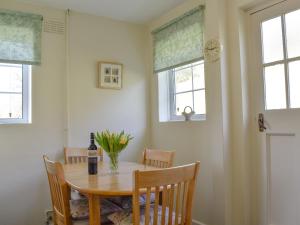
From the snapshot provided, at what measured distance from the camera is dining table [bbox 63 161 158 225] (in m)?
1.47

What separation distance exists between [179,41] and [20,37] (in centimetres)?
162

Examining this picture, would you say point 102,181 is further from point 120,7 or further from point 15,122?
point 120,7

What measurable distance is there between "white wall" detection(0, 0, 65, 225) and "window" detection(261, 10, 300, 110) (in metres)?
2.04

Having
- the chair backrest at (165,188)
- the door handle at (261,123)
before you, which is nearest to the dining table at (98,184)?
the chair backrest at (165,188)

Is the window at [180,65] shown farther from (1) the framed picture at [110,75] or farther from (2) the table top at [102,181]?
(2) the table top at [102,181]

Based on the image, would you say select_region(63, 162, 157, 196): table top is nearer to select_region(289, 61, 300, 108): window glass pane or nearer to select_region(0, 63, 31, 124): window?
select_region(0, 63, 31, 124): window

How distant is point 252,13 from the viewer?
2330 millimetres

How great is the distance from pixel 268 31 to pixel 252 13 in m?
0.24

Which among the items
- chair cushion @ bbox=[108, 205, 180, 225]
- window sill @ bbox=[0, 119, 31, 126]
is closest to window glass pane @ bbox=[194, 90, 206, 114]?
chair cushion @ bbox=[108, 205, 180, 225]

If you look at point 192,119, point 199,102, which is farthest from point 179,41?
point 192,119

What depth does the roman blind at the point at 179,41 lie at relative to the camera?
270 cm

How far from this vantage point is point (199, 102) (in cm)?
288

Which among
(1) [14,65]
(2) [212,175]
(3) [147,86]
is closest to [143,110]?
(3) [147,86]

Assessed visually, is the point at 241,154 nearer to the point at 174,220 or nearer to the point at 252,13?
the point at 174,220
